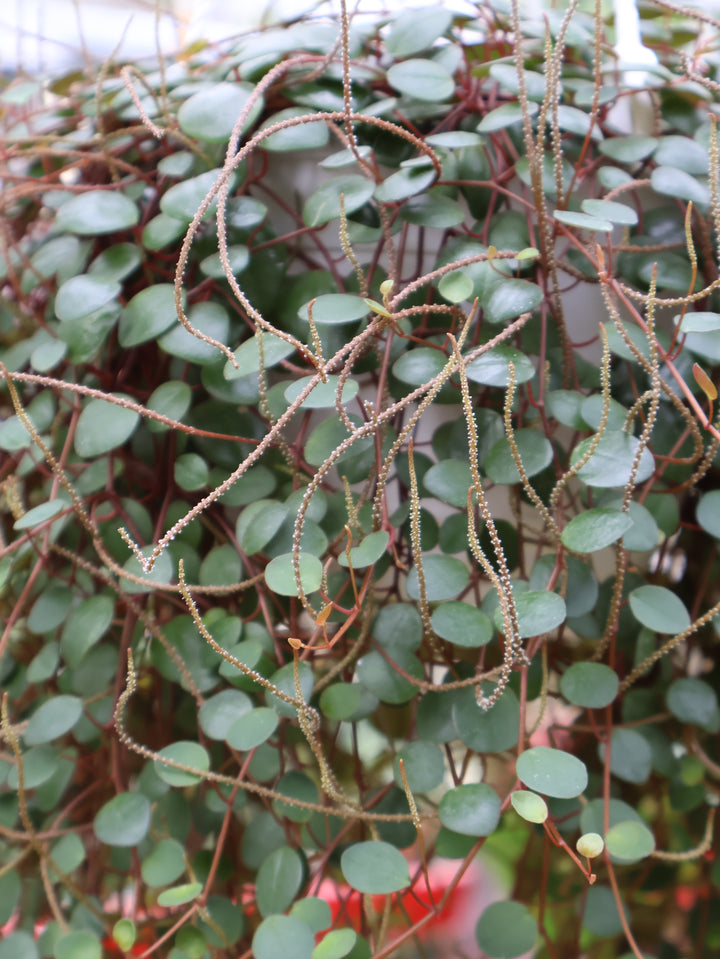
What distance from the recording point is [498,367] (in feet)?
1.44

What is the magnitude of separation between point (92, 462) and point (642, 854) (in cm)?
44

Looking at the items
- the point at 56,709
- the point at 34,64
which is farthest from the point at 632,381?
the point at 34,64

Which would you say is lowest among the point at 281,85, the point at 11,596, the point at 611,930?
the point at 611,930

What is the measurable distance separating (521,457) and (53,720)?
365 millimetres

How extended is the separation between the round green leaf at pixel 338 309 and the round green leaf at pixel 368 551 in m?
0.13

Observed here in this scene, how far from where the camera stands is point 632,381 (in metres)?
0.51

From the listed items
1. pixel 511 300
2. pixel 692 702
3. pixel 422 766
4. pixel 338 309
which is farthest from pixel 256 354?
pixel 692 702

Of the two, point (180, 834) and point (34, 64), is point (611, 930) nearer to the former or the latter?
point (180, 834)

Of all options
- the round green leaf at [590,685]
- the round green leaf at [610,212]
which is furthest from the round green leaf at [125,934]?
the round green leaf at [610,212]

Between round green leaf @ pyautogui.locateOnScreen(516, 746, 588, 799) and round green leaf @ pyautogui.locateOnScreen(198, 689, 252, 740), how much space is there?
0.58ft

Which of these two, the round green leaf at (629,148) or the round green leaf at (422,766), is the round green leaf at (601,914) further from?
the round green leaf at (629,148)

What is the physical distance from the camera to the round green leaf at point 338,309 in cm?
43

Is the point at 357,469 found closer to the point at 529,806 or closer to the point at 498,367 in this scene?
the point at 498,367

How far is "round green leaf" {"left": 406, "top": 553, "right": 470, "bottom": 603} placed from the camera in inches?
17.3
